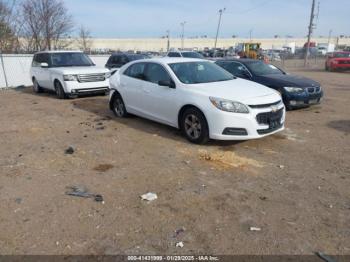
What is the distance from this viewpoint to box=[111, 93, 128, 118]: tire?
863 cm

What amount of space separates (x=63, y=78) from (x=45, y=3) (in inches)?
684

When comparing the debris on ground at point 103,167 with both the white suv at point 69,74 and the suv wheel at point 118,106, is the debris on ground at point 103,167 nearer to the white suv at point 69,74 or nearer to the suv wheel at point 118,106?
the suv wheel at point 118,106

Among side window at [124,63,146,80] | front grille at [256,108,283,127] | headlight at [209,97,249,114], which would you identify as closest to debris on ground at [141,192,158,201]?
headlight at [209,97,249,114]

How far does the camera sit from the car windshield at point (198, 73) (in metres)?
6.82

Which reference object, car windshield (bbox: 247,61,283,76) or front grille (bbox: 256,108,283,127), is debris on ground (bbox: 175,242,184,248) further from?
car windshield (bbox: 247,61,283,76)

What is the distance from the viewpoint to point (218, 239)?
3.38 meters

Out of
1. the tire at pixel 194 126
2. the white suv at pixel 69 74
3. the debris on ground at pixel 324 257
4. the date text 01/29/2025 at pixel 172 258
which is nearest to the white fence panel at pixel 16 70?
the white suv at pixel 69 74

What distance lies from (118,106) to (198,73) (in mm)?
2707

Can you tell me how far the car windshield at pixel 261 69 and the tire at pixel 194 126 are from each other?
460 cm

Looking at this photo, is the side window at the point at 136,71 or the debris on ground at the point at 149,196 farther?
the side window at the point at 136,71

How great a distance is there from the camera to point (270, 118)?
6.19m

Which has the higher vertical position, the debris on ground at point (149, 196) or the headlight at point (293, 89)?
the headlight at point (293, 89)

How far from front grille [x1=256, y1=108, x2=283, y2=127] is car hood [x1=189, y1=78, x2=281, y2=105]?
9.1 inches

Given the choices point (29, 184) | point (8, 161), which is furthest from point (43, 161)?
point (29, 184)
